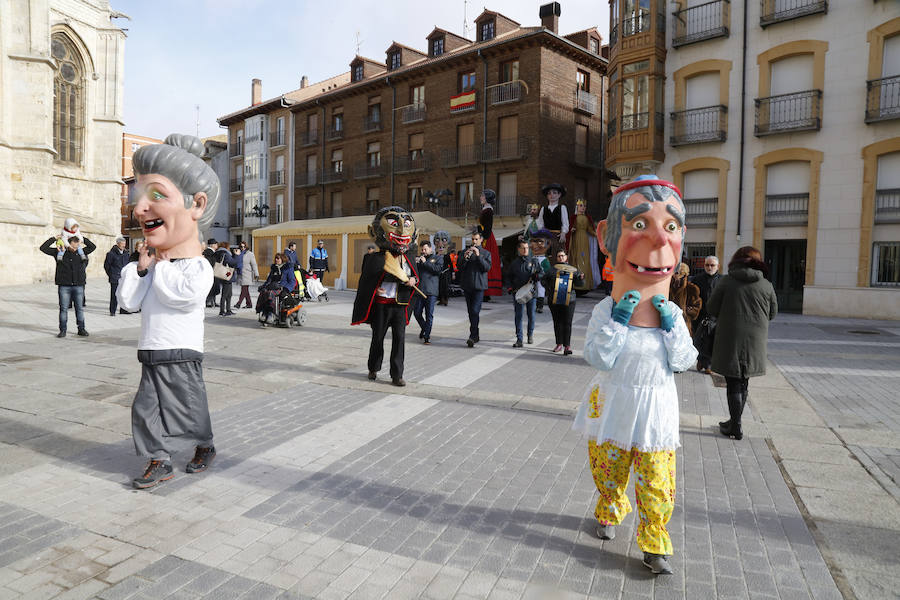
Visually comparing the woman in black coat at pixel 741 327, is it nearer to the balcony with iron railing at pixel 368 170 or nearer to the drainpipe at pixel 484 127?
the drainpipe at pixel 484 127

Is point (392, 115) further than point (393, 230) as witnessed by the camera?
Yes

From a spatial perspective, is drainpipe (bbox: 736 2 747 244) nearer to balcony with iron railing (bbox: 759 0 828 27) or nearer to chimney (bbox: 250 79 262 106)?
balcony with iron railing (bbox: 759 0 828 27)

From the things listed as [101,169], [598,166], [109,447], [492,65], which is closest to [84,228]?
[101,169]

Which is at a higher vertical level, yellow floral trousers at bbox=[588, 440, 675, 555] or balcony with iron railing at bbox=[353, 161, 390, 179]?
balcony with iron railing at bbox=[353, 161, 390, 179]

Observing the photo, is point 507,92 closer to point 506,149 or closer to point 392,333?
point 506,149

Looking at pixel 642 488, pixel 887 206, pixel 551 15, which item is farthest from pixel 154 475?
pixel 551 15

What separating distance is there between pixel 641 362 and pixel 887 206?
17.5m

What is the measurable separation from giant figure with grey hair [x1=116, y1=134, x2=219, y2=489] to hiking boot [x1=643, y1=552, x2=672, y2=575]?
2858mm

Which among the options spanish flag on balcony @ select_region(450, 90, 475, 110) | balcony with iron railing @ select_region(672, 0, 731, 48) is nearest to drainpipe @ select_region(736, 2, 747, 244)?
balcony with iron railing @ select_region(672, 0, 731, 48)

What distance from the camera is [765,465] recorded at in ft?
14.3

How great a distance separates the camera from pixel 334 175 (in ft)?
115

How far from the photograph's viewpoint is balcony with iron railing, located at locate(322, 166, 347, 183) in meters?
34.5

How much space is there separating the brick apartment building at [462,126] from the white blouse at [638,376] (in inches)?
822

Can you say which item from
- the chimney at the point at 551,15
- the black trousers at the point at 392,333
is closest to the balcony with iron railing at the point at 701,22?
the chimney at the point at 551,15
